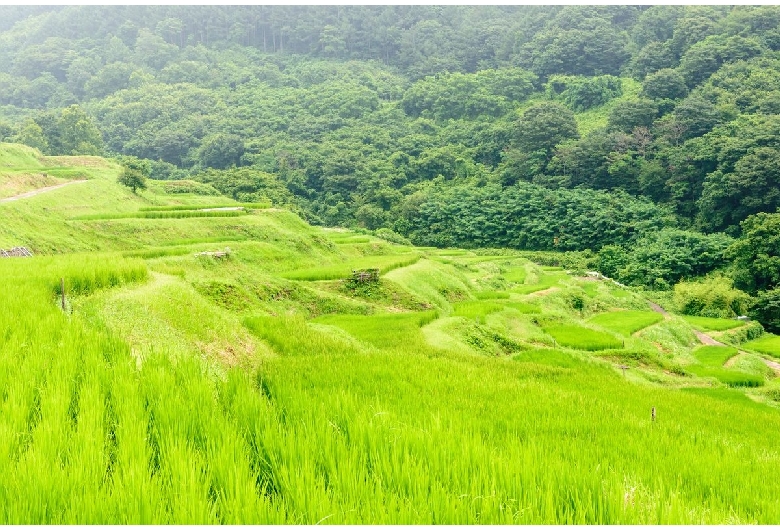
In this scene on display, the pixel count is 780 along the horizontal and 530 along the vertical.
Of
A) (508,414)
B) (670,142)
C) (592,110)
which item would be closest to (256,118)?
(592,110)

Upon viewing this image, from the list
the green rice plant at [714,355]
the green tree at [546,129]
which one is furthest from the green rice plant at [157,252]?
the green tree at [546,129]

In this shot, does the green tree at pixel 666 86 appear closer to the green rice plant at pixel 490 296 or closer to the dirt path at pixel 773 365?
the dirt path at pixel 773 365

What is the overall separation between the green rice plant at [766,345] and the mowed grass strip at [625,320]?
440 cm

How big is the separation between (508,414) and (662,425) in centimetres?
179

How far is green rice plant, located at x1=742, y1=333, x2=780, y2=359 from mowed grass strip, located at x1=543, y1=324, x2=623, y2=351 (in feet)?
33.5

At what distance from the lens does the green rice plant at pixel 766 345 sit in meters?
26.1

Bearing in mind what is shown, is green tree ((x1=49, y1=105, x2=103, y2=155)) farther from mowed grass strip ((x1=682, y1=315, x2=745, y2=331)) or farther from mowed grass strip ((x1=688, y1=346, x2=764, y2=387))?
mowed grass strip ((x1=688, y1=346, x2=764, y2=387))

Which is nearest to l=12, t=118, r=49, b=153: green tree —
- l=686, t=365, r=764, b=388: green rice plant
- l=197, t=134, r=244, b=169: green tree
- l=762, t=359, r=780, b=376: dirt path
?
l=197, t=134, r=244, b=169: green tree

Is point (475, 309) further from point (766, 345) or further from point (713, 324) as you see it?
point (713, 324)

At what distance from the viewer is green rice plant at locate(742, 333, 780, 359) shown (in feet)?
85.5

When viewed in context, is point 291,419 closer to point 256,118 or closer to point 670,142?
point 670,142

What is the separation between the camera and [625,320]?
28156mm

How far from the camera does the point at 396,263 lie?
87.8 ft

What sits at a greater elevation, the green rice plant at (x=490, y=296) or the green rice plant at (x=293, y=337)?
the green rice plant at (x=293, y=337)
